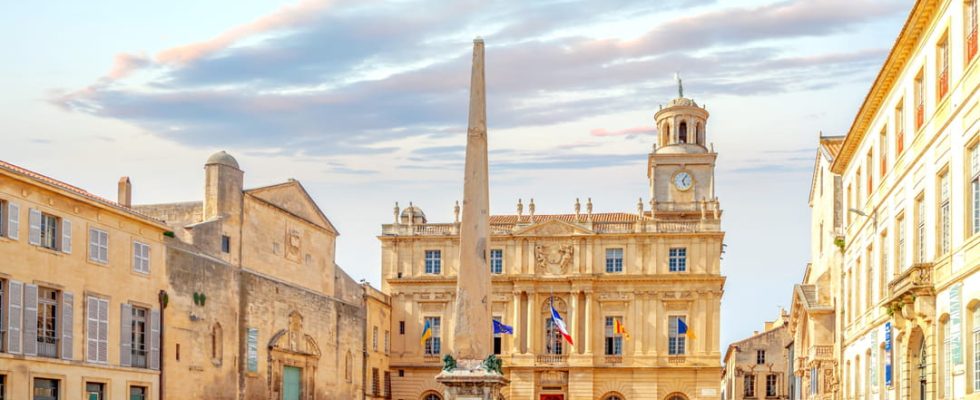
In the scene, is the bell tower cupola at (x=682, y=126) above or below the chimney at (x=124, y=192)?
above

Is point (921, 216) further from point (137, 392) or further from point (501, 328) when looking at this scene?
point (501, 328)

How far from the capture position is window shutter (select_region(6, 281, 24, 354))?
29406mm

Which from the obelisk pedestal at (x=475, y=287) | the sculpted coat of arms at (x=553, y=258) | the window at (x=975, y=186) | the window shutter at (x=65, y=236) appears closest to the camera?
the window at (x=975, y=186)

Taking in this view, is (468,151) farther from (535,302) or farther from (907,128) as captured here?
(535,302)

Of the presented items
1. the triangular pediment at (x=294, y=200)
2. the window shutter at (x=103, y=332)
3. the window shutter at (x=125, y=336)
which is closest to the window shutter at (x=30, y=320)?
the window shutter at (x=103, y=332)

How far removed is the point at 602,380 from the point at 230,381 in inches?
1004

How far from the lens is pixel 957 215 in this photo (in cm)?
1977

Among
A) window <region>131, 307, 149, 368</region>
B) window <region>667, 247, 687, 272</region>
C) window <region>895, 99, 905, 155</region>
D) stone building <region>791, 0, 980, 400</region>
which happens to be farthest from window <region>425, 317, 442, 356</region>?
window <region>895, 99, 905, 155</region>

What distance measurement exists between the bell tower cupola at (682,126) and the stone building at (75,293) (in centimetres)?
3879

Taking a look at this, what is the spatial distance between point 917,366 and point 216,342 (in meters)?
24.4

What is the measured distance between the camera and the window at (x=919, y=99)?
2365 centimetres

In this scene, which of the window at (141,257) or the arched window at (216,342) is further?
the arched window at (216,342)

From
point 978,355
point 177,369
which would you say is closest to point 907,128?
point 978,355

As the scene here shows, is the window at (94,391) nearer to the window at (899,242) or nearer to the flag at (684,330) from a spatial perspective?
the window at (899,242)
